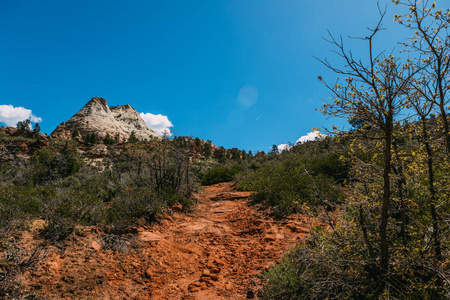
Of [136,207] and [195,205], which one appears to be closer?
[136,207]

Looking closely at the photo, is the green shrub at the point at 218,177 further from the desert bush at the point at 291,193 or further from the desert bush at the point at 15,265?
the desert bush at the point at 15,265

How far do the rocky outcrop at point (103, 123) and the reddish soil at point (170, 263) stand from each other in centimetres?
5116

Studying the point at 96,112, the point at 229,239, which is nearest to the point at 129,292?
the point at 229,239

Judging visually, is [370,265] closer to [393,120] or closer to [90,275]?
[393,120]

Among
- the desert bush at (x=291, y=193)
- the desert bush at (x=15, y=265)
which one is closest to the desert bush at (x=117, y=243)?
the desert bush at (x=15, y=265)

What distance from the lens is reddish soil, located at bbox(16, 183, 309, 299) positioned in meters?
3.20

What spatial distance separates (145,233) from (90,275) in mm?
2007

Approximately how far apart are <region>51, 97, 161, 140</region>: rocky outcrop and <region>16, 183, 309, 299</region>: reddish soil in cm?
5116

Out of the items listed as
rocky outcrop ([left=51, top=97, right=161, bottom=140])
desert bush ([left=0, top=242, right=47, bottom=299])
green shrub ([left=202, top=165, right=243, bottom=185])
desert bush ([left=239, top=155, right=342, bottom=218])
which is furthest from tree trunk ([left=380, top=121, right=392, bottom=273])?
rocky outcrop ([left=51, top=97, right=161, bottom=140])

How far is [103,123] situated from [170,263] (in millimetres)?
70535

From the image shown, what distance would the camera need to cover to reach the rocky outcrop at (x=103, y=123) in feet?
194

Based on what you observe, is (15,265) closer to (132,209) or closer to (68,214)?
(68,214)

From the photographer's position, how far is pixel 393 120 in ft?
7.61

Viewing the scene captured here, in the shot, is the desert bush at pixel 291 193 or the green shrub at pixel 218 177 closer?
the desert bush at pixel 291 193
